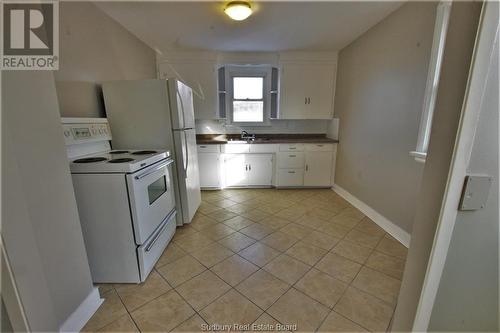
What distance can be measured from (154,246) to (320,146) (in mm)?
2910

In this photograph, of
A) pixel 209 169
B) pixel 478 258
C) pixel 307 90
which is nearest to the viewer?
→ pixel 478 258

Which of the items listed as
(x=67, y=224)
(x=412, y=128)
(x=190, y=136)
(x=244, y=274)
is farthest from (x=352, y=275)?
(x=190, y=136)

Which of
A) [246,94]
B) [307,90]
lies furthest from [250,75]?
[307,90]

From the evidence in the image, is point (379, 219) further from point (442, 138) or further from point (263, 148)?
point (442, 138)

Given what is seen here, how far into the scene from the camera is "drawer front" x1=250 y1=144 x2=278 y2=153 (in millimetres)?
3576

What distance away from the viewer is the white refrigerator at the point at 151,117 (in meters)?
2.12

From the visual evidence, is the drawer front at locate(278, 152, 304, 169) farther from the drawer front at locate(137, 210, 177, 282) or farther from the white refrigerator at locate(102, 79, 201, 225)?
the drawer front at locate(137, 210, 177, 282)

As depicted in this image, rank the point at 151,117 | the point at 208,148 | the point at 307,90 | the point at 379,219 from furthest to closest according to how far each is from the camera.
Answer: the point at 307,90 → the point at 208,148 → the point at 379,219 → the point at 151,117

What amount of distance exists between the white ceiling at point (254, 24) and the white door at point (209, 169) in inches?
68.4

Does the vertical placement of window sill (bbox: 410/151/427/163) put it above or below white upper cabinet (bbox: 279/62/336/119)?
below

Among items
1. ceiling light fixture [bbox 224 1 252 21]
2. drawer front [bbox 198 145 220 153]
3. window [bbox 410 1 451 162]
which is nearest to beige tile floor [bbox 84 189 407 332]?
window [bbox 410 1 451 162]

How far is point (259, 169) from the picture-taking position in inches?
145

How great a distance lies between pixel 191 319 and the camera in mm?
1317

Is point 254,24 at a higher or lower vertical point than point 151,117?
higher
